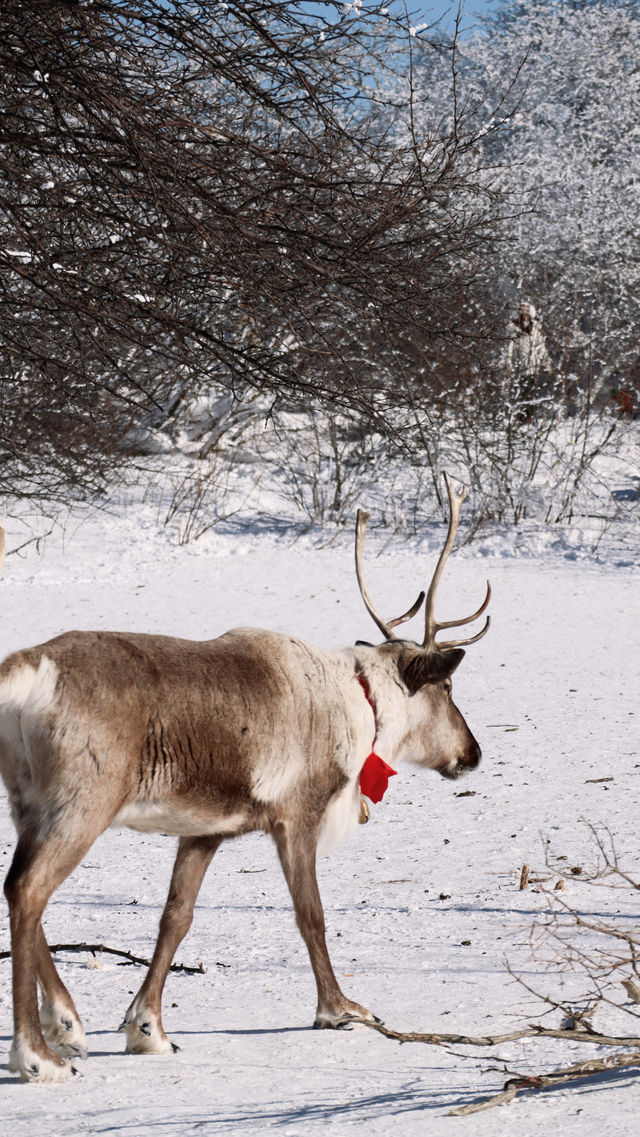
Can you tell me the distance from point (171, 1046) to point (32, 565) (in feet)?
34.0

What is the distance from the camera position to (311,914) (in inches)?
163

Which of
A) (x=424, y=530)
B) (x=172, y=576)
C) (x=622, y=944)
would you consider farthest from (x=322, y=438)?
(x=622, y=944)

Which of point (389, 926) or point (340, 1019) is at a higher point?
point (340, 1019)

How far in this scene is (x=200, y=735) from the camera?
3.91 meters

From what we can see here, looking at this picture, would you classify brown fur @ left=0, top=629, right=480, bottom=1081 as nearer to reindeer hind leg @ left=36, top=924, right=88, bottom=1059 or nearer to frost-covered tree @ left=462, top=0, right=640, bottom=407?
reindeer hind leg @ left=36, top=924, right=88, bottom=1059

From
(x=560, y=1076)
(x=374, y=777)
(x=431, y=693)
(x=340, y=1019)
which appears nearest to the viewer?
(x=560, y=1076)

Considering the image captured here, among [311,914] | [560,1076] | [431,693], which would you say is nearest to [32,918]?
[311,914]

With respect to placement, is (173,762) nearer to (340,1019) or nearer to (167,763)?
(167,763)

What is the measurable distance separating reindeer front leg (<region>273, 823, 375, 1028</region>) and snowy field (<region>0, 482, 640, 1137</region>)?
0.09m

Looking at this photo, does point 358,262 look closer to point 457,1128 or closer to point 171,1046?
point 171,1046

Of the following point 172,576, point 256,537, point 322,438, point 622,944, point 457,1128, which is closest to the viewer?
point 457,1128

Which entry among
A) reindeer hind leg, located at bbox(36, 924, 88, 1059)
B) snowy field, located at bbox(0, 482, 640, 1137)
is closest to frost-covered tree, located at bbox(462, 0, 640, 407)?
snowy field, located at bbox(0, 482, 640, 1137)

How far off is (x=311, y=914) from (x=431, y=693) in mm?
1107

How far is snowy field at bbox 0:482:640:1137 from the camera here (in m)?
3.20
